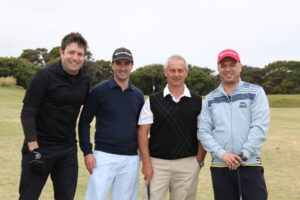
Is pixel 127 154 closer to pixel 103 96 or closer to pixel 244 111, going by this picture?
pixel 103 96

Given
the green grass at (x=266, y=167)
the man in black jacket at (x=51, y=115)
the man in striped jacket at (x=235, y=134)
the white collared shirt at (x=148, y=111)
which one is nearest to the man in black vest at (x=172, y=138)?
the white collared shirt at (x=148, y=111)

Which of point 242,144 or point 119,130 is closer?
point 242,144

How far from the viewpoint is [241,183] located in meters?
4.36

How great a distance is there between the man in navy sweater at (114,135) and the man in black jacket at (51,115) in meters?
0.21

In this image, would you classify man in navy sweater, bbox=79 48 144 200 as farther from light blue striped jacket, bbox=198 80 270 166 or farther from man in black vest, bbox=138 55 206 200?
light blue striped jacket, bbox=198 80 270 166

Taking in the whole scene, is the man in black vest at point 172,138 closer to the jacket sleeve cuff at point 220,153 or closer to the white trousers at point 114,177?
the white trousers at point 114,177

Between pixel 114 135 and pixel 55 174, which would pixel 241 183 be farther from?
pixel 55 174

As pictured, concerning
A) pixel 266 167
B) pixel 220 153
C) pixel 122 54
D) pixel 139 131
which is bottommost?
pixel 266 167

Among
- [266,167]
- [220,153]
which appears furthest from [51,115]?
[266,167]

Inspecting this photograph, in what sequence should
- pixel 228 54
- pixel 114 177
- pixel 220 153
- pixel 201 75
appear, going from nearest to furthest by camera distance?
1. pixel 220 153
2. pixel 228 54
3. pixel 114 177
4. pixel 201 75

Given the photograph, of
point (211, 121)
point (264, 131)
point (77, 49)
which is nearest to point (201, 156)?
point (211, 121)

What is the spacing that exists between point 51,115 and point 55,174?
71 cm

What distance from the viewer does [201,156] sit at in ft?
15.7

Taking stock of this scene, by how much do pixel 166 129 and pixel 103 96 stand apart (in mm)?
799
